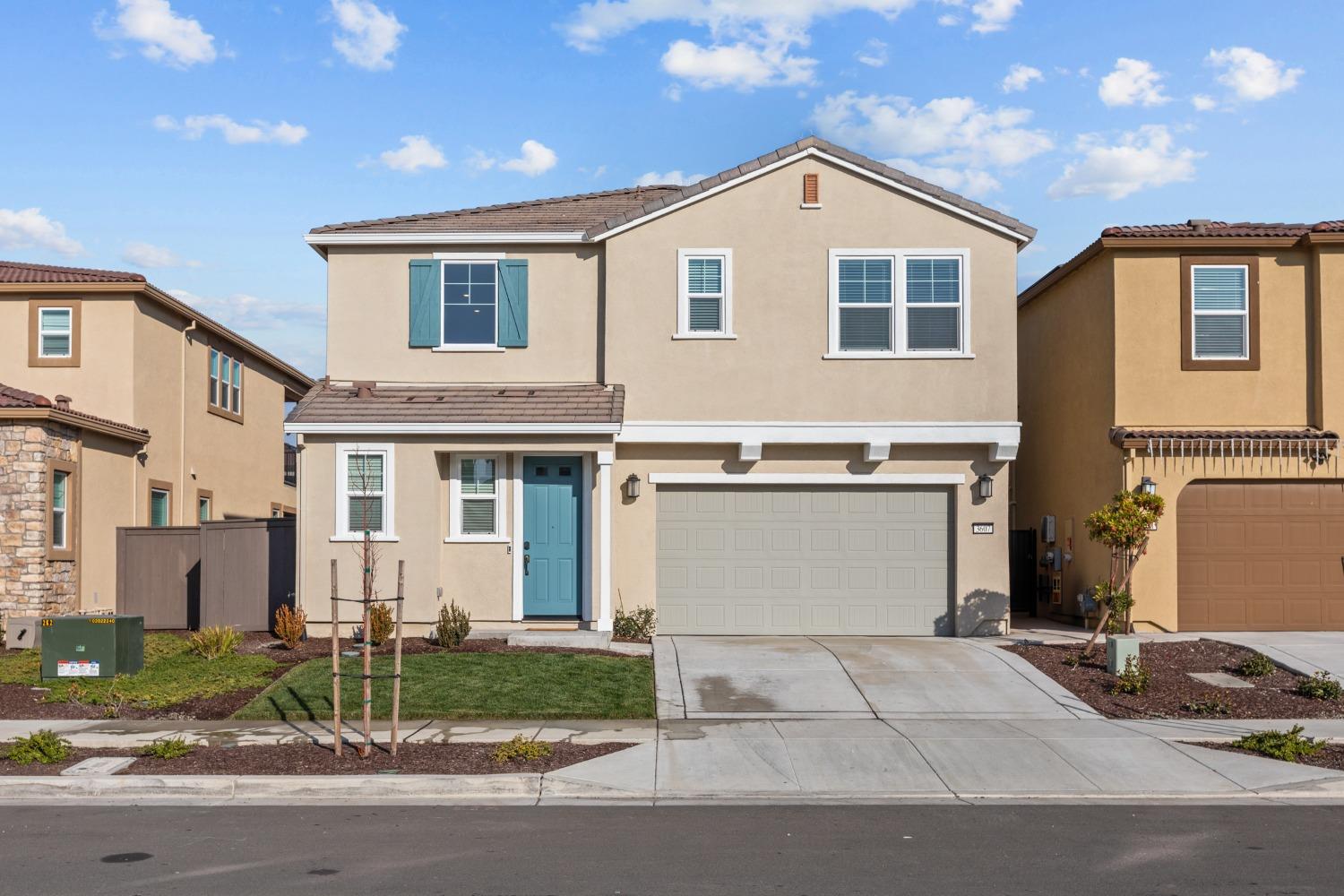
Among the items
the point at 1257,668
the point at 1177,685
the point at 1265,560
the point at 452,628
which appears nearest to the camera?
the point at 1177,685

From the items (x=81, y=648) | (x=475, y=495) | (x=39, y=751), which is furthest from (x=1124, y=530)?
(x=81, y=648)

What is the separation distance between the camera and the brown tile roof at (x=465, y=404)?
55.9ft

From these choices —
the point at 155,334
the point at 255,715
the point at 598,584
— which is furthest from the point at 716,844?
the point at 155,334

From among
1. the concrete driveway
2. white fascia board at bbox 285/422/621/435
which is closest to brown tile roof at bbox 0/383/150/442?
white fascia board at bbox 285/422/621/435

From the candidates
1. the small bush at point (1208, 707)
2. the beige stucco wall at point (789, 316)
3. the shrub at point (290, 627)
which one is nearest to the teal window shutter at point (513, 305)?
the beige stucco wall at point (789, 316)

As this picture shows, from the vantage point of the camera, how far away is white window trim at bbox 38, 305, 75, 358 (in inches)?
842

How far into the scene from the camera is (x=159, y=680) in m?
14.6

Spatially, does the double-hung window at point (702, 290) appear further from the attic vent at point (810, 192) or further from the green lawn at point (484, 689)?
the green lawn at point (484, 689)

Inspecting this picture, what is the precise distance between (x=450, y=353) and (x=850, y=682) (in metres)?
7.70

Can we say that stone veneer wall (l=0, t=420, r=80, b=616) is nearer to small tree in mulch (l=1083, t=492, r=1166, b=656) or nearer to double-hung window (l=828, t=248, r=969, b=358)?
double-hung window (l=828, t=248, r=969, b=358)

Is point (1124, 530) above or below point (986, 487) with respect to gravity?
below

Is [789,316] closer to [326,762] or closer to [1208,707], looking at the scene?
[1208,707]

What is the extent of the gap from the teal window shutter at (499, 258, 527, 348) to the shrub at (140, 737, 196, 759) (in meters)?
8.42

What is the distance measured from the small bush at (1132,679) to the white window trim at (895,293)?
17.4 feet
